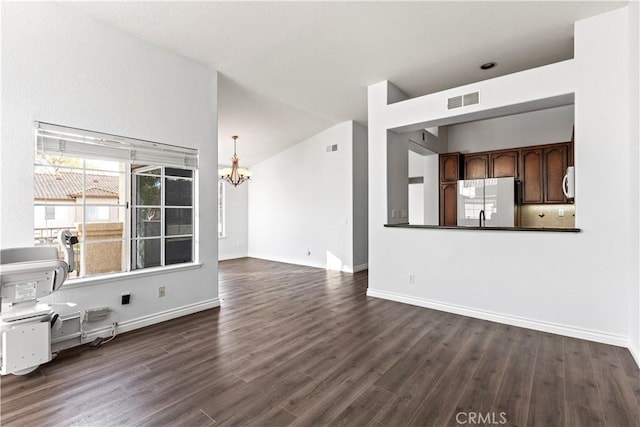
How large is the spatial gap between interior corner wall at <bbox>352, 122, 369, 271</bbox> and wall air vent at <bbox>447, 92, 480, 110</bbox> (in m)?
2.68

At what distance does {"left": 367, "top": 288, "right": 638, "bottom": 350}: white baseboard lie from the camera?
2879mm

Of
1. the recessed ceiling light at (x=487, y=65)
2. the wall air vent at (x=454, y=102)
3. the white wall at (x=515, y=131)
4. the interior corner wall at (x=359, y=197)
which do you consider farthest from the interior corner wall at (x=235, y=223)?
the recessed ceiling light at (x=487, y=65)

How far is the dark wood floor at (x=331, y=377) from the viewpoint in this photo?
6.08ft

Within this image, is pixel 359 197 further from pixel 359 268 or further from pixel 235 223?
pixel 235 223

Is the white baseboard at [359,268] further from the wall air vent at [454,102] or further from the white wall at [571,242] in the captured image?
Result: the wall air vent at [454,102]

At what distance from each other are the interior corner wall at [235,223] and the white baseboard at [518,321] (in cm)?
496

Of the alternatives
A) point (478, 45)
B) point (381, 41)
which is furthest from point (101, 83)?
point (478, 45)

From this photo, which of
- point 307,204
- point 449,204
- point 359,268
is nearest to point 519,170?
point 449,204

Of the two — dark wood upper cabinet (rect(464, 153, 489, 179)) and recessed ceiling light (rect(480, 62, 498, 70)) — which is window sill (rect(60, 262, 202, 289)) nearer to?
recessed ceiling light (rect(480, 62, 498, 70))

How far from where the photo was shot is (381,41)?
3.46 metres

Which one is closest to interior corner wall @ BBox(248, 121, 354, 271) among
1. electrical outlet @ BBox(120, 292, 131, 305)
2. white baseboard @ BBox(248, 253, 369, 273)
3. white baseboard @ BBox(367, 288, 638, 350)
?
white baseboard @ BBox(248, 253, 369, 273)

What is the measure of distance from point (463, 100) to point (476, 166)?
2724 millimetres

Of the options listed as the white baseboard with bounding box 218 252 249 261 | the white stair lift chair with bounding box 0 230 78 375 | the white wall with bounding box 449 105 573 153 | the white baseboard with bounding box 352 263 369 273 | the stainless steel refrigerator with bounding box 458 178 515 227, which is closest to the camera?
the white stair lift chair with bounding box 0 230 78 375

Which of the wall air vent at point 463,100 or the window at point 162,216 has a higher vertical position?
the wall air vent at point 463,100
